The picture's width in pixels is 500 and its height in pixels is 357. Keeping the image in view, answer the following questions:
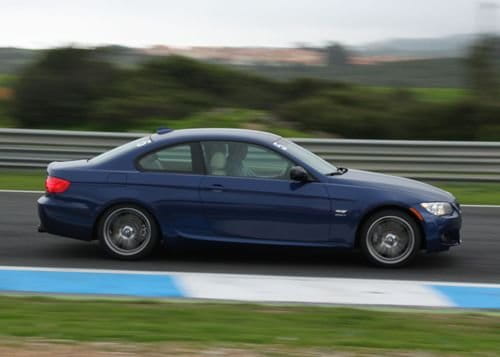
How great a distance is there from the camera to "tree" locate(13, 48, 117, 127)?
21.4 m

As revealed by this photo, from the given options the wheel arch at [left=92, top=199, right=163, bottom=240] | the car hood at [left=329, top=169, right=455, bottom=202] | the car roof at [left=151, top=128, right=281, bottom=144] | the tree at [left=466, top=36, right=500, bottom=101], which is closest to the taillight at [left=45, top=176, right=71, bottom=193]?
the wheel arch at [left=92, top=199, right=163, bottom=240]

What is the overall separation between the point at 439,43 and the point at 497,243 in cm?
1179

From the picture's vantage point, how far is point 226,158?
10.6 m

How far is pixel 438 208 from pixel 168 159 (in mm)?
2753

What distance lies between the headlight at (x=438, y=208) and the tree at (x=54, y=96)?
1207cm

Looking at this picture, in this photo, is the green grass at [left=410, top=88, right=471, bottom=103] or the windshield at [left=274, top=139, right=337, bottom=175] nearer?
the windshield at [left=274, top=139, right=337, bottom=175]

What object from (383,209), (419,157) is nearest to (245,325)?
(383,209)

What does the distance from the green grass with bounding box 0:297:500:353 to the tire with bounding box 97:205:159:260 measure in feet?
6.58

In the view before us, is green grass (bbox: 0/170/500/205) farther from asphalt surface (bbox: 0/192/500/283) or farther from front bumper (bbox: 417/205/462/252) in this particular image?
front bumper (bbox: 417/205/462/252)

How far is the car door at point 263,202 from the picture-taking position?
34.1ft

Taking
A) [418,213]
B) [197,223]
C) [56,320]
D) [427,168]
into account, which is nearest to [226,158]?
[197,223]

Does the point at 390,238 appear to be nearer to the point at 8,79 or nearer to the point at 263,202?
the point at 263,202

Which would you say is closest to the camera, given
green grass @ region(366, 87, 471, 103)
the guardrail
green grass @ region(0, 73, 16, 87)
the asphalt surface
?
the asphalt surface

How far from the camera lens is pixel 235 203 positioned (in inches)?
410
